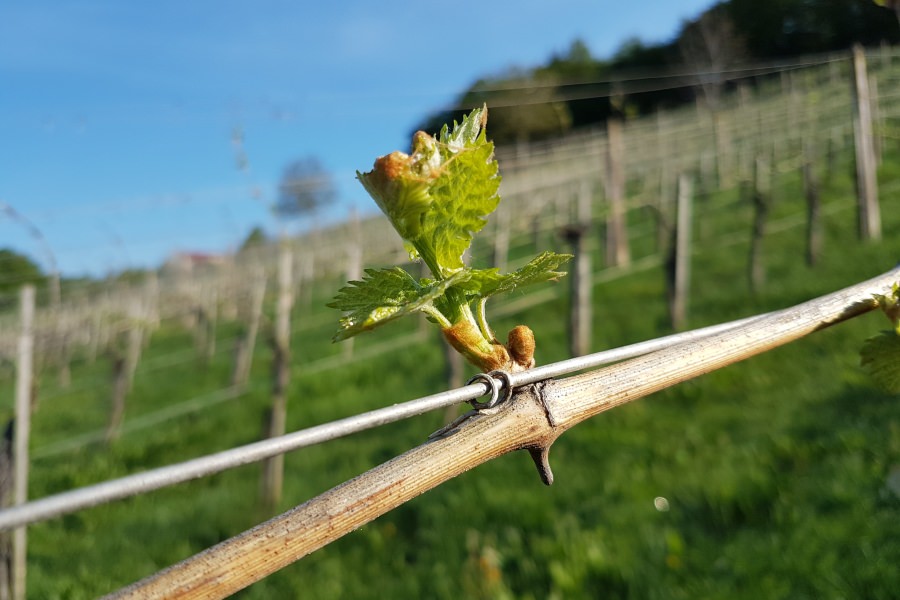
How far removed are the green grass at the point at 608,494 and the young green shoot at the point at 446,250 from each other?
70.3 inches

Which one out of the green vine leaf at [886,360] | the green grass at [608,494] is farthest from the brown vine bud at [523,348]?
the green grass at [608,494]

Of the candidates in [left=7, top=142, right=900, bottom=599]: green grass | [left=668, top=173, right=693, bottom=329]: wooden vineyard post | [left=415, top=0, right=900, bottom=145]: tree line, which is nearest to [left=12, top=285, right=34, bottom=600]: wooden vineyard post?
[left=7, top=142, right=900, bottom=599]: green grass

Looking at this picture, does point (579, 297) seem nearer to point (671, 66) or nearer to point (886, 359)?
point (886, 359)

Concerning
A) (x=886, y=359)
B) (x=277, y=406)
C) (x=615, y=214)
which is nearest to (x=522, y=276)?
(x=886, y=359)

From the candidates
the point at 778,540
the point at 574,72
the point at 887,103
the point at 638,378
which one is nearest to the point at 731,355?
the point at 638,378

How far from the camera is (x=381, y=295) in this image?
542 millimetres

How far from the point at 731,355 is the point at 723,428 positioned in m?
4.20

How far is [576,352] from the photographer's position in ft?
21.0

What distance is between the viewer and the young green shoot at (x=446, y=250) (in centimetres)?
49

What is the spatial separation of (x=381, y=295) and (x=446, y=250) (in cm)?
6

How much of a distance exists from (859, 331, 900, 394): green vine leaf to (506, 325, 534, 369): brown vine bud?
41 centimetres

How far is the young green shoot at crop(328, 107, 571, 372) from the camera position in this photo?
0.49 meters

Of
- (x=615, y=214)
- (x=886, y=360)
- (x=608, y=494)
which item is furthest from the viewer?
(x=615, y=214)

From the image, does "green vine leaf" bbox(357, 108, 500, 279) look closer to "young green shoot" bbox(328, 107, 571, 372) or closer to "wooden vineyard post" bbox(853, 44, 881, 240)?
"young green shoot" bbox(328, 107, 571, 372)
